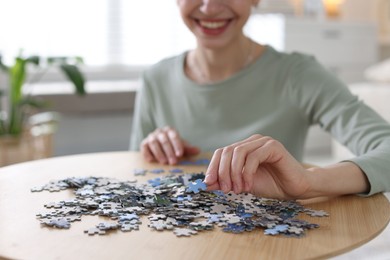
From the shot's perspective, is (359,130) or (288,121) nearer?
(359,130)

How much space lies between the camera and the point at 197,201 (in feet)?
3.66

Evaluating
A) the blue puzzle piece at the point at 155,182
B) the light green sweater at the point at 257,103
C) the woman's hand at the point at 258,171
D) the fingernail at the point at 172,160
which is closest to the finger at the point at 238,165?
the woman's hand at the point at 258,171

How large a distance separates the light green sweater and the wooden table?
541 mm

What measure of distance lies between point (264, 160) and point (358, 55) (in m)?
3.65

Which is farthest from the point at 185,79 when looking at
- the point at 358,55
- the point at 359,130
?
the point at 358,55

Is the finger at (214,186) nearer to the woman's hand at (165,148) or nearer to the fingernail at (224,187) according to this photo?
the fingernail at (224,187)

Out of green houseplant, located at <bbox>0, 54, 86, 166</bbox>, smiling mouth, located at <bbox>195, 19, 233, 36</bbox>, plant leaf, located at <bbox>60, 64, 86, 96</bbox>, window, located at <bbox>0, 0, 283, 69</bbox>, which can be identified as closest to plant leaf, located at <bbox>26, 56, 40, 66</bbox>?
green houseplant, located at <bbox>0, 54, 86, 166</bbox>

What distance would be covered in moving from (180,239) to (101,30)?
344cm

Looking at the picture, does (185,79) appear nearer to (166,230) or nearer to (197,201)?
(197,201)

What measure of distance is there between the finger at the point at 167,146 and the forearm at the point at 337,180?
45 centimetres

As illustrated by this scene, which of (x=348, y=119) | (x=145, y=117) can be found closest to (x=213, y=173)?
(x=348, y=119)

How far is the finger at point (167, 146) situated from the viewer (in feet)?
5.18

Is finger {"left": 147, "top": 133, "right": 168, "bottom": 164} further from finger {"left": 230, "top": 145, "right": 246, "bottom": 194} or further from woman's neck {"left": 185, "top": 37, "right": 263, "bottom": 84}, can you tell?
finger {"left": 230, "top": 145, "right": 246, "bottom": 194}

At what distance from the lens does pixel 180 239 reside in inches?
37.5
